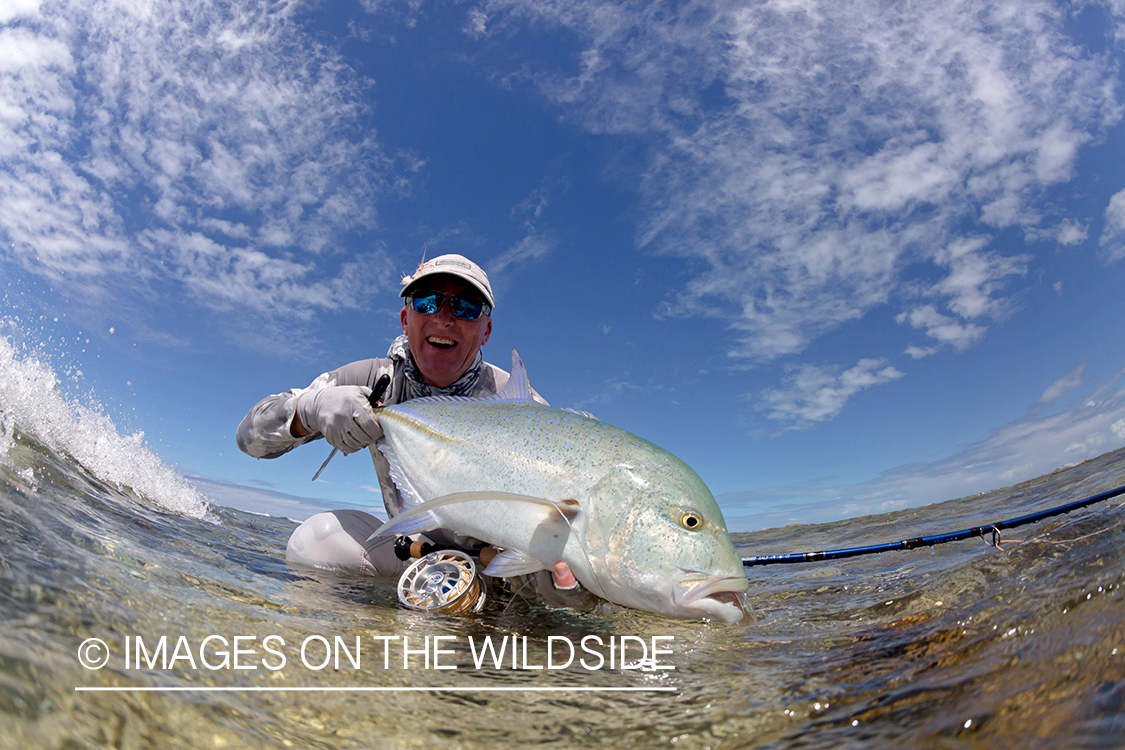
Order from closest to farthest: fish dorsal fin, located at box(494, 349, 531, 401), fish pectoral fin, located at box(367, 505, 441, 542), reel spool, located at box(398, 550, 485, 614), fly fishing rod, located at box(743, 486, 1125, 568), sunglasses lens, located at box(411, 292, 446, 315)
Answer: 1. fish pectoral fin, located at box(367, 505, 441, 542)
2. reel spool, located at box(398, 550, 485, 614)
3. fish dorsal fin, located at box(494, 349, 531, 401)
4. fly fishing rod, located at box(743, 486, 1125, 568)
5. sunglasses lens, located at box(411, 292, 446, 315)

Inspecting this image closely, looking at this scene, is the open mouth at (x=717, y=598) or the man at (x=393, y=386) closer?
the open mouth at (x=717, y=598)

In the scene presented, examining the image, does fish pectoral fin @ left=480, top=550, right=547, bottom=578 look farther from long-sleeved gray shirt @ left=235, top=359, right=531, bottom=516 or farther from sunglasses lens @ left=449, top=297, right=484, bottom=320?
sunglasses lens @ left=449, top=297, right=484, bottom=320

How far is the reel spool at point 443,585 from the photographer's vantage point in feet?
9.84

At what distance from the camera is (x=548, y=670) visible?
6.40ft

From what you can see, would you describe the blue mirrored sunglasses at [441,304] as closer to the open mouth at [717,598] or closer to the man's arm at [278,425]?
the man's arm at [278,425]

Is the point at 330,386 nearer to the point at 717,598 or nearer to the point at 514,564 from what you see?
the point at 514,564

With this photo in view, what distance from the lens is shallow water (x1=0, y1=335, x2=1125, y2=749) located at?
120 centimetres

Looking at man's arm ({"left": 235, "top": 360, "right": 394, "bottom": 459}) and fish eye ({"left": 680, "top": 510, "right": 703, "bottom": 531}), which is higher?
man's arm ({"left": 235, "top": 360, "right": 394, "bottom": 459})

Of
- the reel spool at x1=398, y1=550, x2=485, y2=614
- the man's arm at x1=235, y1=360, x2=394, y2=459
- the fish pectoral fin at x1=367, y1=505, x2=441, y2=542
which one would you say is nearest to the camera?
the fish pectoral fin at x1=367, y1=505, x2=441, y2=542

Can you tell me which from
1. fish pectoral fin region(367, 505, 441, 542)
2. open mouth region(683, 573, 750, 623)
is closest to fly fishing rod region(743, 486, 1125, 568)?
open mouth region(683, 573, 750, 623)

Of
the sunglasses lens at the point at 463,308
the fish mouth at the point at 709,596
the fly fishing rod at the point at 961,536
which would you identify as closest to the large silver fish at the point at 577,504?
the fish mouth at the point at 709,596

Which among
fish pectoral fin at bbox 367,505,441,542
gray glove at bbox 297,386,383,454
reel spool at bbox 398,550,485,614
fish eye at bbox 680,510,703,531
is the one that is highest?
gray glove at bbox 297,386,383,454

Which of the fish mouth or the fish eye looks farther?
the fish eye

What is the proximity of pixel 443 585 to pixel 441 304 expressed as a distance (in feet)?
6.89
